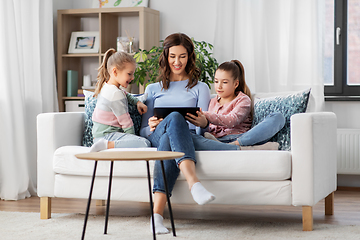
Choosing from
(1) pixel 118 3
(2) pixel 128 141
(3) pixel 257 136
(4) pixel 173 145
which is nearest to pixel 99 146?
(2) pixel 128 141

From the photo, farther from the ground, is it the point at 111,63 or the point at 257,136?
the point at 111,63

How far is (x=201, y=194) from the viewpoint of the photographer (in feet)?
6.70

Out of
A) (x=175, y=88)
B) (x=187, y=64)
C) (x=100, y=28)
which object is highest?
(x=100, y=28)

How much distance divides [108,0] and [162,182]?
2444 millimetres

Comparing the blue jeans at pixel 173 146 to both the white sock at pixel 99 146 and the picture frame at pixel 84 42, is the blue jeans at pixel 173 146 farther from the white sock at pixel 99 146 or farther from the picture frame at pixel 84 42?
the picture frame at pixel 84 42

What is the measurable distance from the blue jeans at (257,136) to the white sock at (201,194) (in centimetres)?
31

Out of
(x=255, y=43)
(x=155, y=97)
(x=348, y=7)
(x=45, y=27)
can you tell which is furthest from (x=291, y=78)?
(x=45, y=27)

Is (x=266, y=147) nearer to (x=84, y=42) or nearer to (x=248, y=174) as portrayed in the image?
(x=248, y=174)

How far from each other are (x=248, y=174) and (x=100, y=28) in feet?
7.33

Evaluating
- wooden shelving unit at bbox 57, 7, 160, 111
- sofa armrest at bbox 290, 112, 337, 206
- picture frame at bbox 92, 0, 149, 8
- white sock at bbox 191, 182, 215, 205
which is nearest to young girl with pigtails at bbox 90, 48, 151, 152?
white sock at bbox 191, 182, 215, 205

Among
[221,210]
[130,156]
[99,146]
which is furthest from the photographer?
[221,210]

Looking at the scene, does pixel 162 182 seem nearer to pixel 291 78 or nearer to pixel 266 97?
pixel 266 97

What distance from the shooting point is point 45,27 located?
3.75 metres

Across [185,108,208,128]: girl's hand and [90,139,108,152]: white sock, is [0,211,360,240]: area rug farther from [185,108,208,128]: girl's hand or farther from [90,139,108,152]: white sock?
[185,108,208,128]: girl's hand
